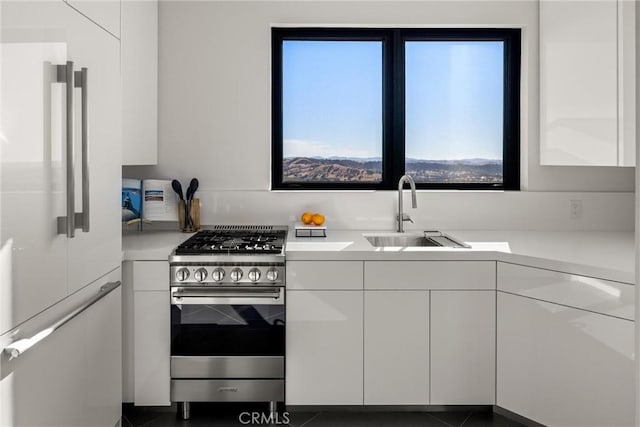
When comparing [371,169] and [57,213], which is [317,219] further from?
A: [57,213]

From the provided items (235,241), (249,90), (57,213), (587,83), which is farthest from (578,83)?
(57,213)

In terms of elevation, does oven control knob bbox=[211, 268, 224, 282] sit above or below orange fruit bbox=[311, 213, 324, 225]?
below

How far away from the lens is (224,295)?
2.53 meters

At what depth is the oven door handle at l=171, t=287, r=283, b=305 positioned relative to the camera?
2.53m

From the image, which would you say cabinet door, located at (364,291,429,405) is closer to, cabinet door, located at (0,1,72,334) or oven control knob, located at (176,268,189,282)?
oven control knob, located at (176,268,189,282)

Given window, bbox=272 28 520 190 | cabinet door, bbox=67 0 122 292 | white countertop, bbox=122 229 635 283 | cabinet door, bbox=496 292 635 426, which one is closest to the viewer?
cabinet door, bbox=67 0 122 292

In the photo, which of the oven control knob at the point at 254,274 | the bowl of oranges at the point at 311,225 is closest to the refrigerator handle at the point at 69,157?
the oven control knob at the point at 254,274

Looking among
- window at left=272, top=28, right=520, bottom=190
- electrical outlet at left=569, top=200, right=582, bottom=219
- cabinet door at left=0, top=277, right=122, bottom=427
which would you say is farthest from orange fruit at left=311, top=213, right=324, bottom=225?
electrical outlet at left=569, top=200, right=582, bottom=219

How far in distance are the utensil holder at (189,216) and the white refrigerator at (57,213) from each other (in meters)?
0.87

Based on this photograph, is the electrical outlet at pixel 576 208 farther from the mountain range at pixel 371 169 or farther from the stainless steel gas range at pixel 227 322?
the stainless steel gas range at pixel 227 322

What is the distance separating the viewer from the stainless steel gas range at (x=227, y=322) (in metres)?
2.53

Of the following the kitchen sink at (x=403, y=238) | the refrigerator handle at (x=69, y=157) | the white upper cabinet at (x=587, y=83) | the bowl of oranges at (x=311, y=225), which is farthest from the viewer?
the kitchen sink at (x=403, y=238)

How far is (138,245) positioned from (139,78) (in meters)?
0.83

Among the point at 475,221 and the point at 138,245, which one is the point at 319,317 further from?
the point at 475,221
